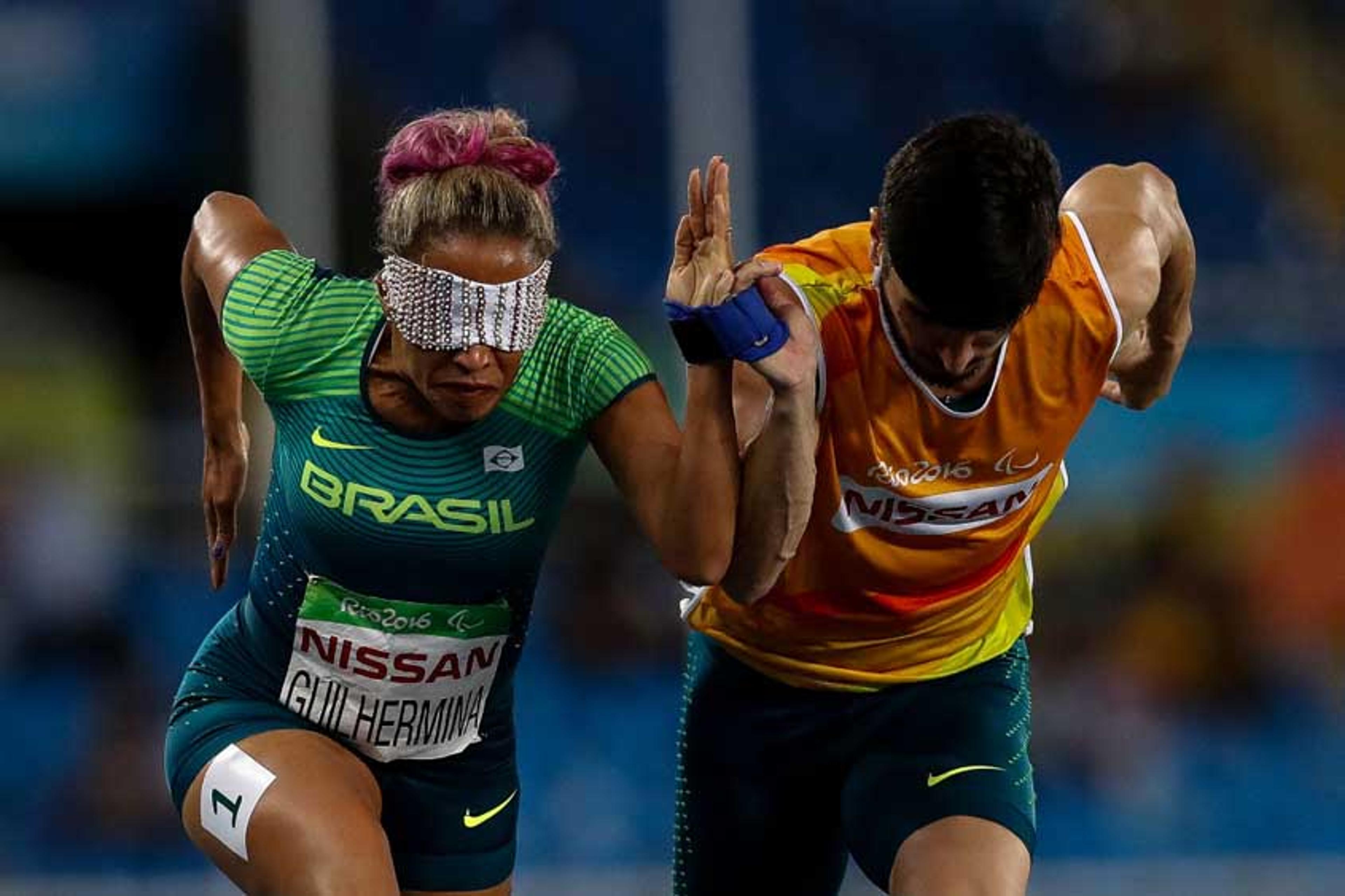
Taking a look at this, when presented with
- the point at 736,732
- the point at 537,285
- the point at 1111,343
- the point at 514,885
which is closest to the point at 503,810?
the point at 736,732

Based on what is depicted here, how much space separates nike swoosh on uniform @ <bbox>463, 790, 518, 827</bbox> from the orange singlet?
1.65ft

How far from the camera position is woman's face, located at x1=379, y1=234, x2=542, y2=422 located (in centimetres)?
333

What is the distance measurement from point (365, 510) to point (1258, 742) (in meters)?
5.85

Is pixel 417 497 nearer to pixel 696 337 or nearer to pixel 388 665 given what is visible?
pixel 388 665

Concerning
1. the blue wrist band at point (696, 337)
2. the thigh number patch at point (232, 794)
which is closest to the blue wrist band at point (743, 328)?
the blue wrist band at point (696, 337)

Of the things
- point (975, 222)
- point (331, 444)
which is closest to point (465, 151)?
point (331, 444)

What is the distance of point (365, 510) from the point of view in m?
3.48

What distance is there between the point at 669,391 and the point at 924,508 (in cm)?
445

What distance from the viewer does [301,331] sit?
141 inches

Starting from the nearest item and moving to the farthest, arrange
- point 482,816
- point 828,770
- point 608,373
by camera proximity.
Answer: point 608,373 < point 482,816 < point 828,770

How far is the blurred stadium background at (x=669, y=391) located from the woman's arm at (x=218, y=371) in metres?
3.61

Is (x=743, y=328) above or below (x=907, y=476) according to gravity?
above

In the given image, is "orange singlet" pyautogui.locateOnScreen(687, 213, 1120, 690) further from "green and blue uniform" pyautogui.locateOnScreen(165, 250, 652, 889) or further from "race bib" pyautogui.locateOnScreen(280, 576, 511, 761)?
"race bib" pyautogui.locateOnScreen(280, 576, 511, 761)

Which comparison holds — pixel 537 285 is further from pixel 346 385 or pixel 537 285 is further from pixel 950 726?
pixel 950 726
